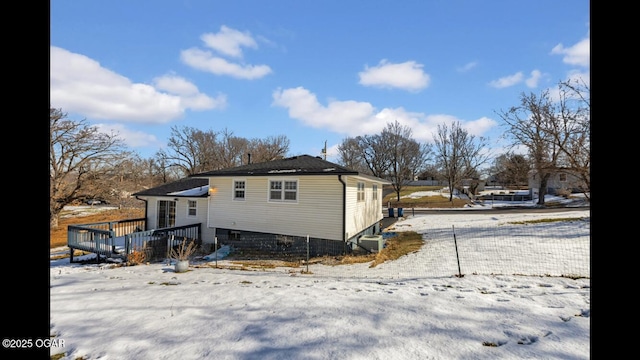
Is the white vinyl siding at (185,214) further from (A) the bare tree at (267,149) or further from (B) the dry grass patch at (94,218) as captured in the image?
(A) the bare tree at (267,149)

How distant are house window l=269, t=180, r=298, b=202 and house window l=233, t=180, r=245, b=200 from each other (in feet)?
5.13

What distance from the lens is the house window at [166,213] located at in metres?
14.9

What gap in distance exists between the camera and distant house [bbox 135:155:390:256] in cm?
1100

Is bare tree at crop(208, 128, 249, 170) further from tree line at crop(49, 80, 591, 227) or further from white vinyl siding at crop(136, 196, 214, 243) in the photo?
white vinyl siding at crop(136, 196, 214, 243)

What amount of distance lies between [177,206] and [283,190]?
660 centimetres

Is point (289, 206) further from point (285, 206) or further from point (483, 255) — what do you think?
point (483, 255)

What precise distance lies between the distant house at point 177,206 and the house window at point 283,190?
3716mm

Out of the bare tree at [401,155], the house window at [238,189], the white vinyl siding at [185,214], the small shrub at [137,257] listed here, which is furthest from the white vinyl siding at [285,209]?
the bare tree at [401,155]

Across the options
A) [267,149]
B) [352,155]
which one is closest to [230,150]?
[267,149]

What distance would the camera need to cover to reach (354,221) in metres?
11.8

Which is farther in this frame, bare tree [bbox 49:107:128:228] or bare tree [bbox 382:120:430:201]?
bare tree [bbox 382:120:430:201]

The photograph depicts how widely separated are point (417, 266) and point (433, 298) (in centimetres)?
376

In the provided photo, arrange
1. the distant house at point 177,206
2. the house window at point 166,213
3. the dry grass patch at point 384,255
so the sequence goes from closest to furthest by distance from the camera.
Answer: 1. the dry grass patch at point 384,255
2. the distant house at point 177,206
3. the house window at point 166,213

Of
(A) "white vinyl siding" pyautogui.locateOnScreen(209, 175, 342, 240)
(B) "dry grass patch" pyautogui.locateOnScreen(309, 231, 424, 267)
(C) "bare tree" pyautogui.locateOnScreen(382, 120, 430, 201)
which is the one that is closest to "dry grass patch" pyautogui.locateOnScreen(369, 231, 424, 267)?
(B) "dry grass patch" pyautogui.locateOnScreen(309, 231, 424, 267)
